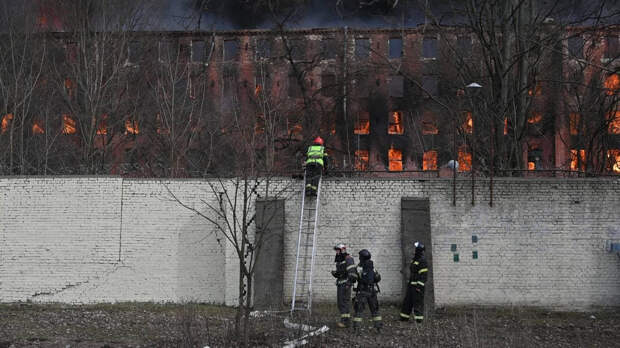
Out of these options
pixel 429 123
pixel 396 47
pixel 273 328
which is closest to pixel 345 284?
pixel 273 328

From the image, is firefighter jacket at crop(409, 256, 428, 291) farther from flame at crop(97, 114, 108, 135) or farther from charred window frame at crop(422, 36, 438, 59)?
charred window frame at crop(422, 36, 438, 59)

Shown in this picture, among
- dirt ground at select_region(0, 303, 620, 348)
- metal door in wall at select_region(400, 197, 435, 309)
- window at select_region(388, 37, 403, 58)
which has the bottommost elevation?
dirt ground at select_region(0, 303, 620, 348)

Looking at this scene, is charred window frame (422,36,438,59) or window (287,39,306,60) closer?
window (287,39,306,60)

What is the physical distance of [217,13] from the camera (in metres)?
38.8

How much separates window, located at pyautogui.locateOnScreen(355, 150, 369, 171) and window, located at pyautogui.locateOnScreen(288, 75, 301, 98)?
16.2ft

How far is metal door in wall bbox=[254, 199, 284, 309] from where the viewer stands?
1455 cm

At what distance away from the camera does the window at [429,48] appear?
3841 centimetres

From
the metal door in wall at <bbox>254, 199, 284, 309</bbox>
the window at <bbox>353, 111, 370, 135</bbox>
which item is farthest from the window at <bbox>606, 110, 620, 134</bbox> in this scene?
the metal door in wall at <bbox>254, 199, 284, 309</bbox>

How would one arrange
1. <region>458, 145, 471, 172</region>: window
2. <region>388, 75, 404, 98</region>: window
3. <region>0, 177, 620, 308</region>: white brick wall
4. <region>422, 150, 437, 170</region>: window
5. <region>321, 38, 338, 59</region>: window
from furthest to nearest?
<region>388, 75, 404, 98</region>: window
<region>321, 38, 338, 59</region>: window
<region>422, 150, 437, 170</region>: window
<region>458, 145, 471, 172</region>: window
<region>0, 177, 620, 308</region>: white brick wall

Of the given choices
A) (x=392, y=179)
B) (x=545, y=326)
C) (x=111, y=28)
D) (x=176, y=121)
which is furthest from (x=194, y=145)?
(x=545, y=326)

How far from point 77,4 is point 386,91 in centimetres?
1863

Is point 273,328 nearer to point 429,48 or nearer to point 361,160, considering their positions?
point 361,160

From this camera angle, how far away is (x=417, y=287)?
13203 mm

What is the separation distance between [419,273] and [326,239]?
2888 millimetres
